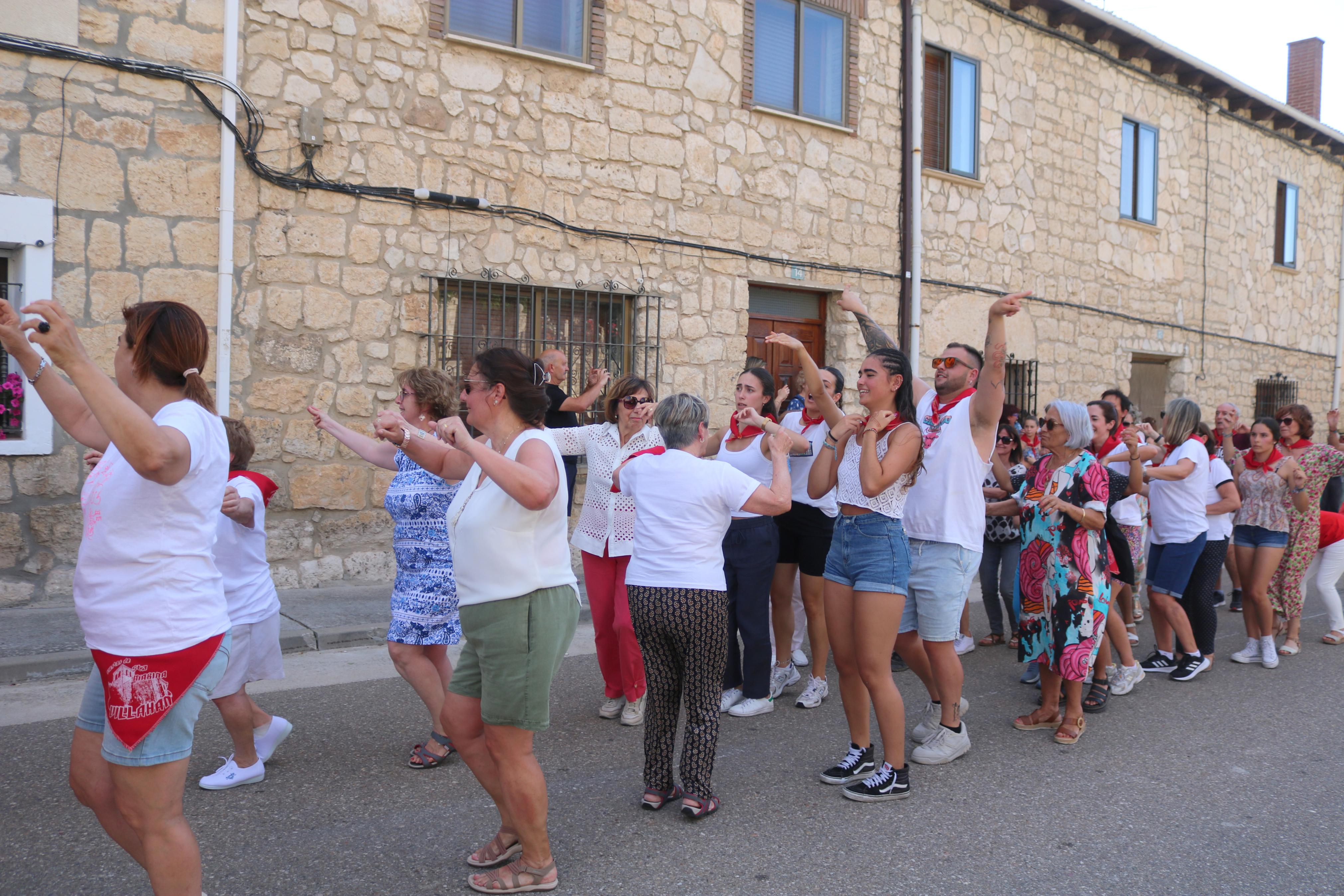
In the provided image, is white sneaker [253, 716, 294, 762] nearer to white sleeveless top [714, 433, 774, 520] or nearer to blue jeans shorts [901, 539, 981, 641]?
white sleeveless top [714, 433, 774, 520]

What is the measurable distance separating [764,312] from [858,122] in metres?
2.46

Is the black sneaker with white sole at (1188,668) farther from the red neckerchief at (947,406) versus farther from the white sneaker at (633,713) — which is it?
the white sneaker at (633,713)

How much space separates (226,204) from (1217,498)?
7.29 m

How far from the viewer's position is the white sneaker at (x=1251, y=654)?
6.91 meters

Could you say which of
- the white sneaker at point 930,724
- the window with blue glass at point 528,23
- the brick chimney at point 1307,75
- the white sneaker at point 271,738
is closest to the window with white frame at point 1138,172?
the brick chimney at point 1307,75

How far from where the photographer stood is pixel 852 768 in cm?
436

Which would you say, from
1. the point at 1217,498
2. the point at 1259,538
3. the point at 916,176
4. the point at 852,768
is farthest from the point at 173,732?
the point at 916,176

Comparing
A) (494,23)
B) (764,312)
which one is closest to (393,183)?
(494,23)

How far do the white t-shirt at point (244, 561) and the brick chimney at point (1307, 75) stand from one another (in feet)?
70.4

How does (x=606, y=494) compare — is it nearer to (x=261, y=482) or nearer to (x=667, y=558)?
(x=667, y=558)

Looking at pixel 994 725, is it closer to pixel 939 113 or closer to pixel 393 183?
pixel 393 183

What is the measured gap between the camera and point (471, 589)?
10.6 feet

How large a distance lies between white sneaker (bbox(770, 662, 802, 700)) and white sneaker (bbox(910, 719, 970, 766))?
109cm

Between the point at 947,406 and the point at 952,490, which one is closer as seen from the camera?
the point at 952,490
